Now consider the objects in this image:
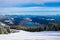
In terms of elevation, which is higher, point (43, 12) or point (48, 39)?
point (43, 12)

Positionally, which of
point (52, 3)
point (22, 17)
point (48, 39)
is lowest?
point (48, 39)

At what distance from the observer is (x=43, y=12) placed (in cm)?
131

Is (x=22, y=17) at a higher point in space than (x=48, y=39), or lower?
higher

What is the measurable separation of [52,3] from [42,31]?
0.91 ft

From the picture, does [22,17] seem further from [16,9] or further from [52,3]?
[52,3]

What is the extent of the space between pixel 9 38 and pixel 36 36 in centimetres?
25

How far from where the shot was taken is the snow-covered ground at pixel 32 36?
128 centimetres

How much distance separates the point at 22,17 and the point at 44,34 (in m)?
0.26

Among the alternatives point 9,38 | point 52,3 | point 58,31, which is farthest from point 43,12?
point 9,38

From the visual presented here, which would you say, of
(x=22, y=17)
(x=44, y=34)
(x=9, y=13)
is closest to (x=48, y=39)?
(x=44, y=34)

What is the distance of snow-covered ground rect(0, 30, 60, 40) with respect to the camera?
1279 millimetres

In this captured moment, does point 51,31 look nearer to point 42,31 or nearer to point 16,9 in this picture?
point 42,31

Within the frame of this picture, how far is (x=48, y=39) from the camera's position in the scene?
128cm

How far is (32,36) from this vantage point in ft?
4.22
